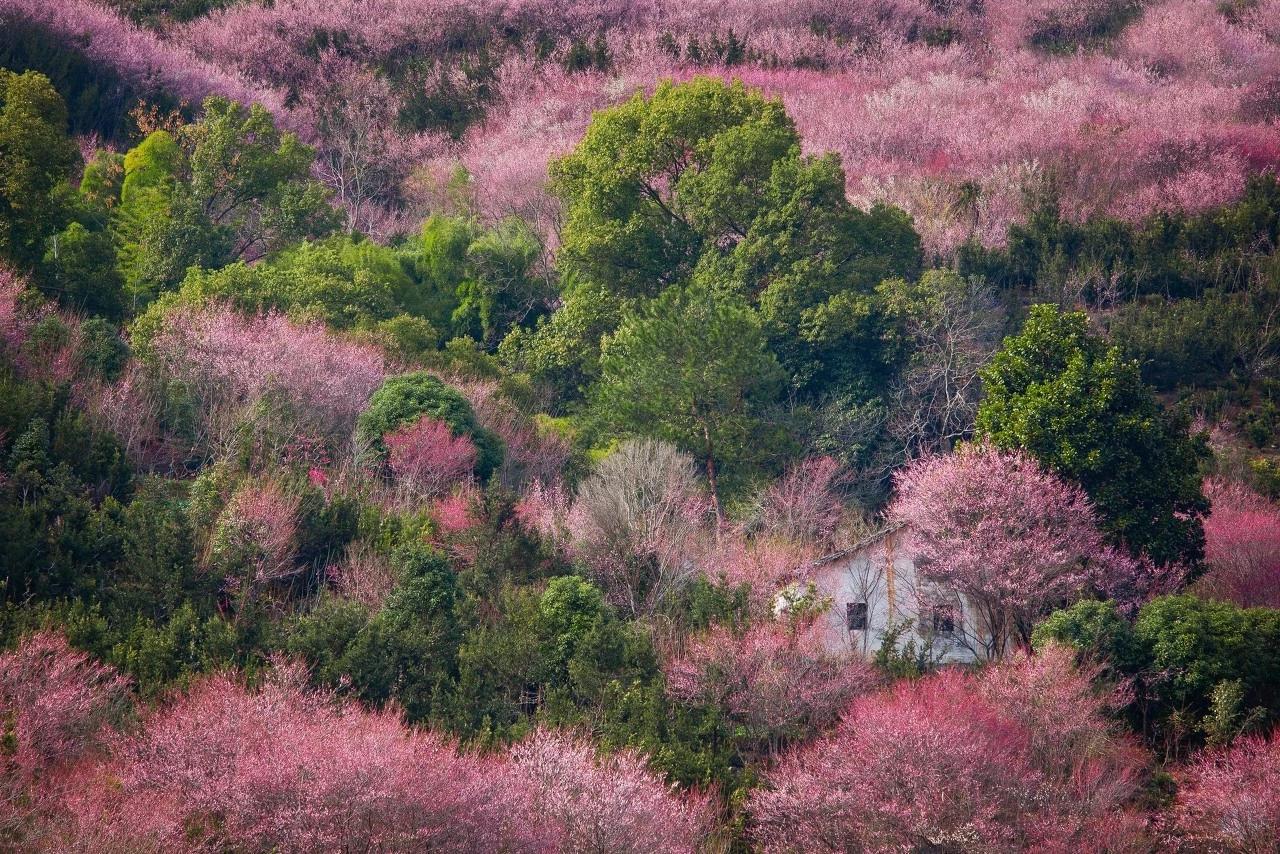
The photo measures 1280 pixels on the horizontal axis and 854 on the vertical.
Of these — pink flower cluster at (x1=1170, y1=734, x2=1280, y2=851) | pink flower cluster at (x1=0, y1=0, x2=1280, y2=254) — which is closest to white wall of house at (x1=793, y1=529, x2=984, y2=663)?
pink flower cluster at (x1=1170, y1=734, x2=1280, y2=851)

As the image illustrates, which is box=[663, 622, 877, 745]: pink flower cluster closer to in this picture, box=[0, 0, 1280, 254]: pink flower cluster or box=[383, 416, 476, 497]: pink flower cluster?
box=[383, 416, 476, 497]: pink flower cluster

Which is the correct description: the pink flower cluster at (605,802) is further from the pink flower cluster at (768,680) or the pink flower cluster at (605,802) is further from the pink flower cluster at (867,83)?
the pink flower cluster at (867,83)

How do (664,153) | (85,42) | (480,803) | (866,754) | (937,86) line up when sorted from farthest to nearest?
(937,86)
(85,42)
(664,153)
(866,754)
(480,803)

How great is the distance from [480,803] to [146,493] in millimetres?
11029

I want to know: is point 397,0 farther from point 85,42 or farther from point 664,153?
point 664,153

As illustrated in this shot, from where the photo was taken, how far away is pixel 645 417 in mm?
33875

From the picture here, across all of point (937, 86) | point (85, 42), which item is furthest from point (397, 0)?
point (937, 86)

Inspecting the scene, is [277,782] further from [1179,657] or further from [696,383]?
[696,383]

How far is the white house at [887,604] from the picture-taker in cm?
2830

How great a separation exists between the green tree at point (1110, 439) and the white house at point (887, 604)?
2.84m

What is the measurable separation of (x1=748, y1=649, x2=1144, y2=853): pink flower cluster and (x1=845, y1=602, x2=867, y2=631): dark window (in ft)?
15.5

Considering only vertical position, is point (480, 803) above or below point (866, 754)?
above

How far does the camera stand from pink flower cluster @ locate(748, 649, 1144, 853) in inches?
806

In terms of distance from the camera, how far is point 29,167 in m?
34.0
